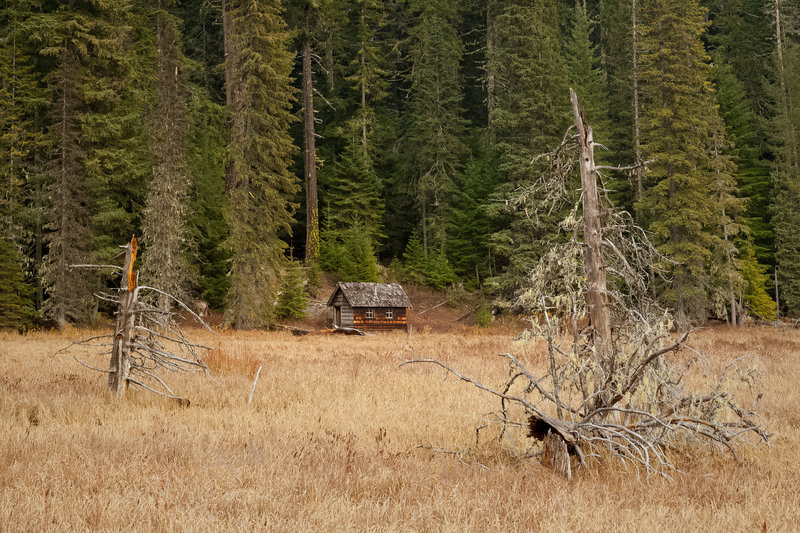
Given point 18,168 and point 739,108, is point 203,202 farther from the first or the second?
point 739,108

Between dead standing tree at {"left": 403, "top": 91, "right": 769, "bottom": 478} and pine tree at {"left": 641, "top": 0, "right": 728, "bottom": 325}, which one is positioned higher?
pine tree at {"left": 641, "top": 0, "right": 728, "bottom": 325}

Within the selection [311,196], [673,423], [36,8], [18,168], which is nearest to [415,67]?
[311,196]

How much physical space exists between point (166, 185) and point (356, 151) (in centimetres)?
1611

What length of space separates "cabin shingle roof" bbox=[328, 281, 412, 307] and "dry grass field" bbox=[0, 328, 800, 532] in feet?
65.0

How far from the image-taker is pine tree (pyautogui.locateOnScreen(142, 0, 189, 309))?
24.5 metres

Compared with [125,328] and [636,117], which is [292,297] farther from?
[636,117]

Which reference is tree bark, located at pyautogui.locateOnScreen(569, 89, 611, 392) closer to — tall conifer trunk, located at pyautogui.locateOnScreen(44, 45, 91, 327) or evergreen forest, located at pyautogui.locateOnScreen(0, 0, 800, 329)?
evergreen forest, located at pyautogui.locateOnScreen(0, 0, 800, 329)

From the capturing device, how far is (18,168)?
25328mm

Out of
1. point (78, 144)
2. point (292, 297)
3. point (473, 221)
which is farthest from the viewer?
point (473, 221)

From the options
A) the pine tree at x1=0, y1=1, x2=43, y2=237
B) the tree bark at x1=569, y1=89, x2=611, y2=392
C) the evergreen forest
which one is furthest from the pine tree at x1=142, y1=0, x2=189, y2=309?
the tree bark at x1=569, y1=89, x2=611, y2=392

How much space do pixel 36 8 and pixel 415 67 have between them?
22.7 metres

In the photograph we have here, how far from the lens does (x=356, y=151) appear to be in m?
38.4

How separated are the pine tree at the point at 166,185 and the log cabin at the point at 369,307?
848 cm

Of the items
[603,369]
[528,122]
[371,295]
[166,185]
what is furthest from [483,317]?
[603,369]
